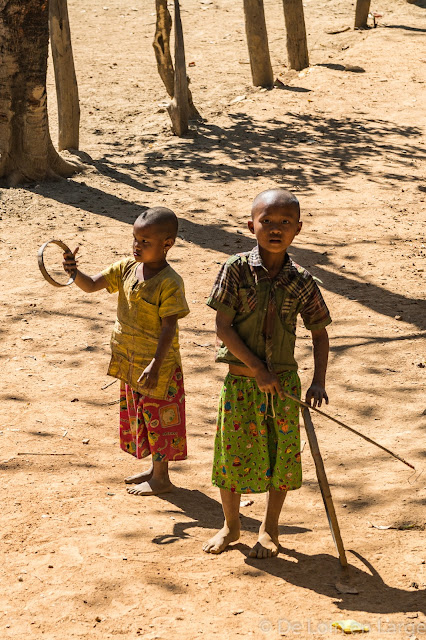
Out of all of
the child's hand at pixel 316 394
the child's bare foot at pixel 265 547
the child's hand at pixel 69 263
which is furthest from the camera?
the child's hand at pixel 69 263

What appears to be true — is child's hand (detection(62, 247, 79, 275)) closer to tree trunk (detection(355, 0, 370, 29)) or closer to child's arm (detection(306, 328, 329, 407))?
child's arm (detection(306, 328, 329, 407))

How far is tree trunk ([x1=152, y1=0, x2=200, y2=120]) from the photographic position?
1098cm

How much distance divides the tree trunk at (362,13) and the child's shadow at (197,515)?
39.2 ft

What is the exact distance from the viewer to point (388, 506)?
3867 millimetres

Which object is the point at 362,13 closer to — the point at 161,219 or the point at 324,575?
the point at 161,219

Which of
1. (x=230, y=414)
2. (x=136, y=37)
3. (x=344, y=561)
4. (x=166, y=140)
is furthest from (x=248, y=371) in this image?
(x=136, y=37)

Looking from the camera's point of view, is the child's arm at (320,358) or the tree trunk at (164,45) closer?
the child's arm at (320,358)

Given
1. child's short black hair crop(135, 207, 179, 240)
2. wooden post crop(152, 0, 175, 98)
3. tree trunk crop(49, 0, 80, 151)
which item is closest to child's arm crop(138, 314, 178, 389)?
child's short black hair crop(135, 207, 179, 240)

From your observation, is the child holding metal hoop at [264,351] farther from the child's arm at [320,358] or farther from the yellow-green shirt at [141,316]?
the yellow-green shirt at [141,316]

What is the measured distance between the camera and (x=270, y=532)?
340 centimetres

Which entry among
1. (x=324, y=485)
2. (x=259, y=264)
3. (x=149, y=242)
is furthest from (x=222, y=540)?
(x=149, y=242)

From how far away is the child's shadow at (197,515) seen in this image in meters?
3.60

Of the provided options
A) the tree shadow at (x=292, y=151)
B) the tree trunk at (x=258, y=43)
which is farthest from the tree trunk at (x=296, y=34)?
the tree shadow at (x=292, y=151)

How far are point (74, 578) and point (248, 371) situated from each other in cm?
104
